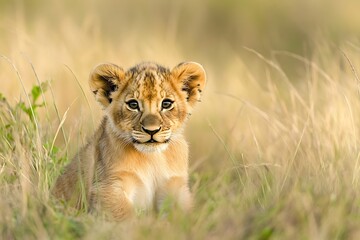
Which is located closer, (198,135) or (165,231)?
(165,231)

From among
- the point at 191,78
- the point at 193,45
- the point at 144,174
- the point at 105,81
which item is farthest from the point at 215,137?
the point at 193,45

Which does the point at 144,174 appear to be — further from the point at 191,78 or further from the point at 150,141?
the point at 191,78

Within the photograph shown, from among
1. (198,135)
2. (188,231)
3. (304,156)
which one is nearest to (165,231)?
(188,231)

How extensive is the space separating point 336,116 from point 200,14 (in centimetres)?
1242

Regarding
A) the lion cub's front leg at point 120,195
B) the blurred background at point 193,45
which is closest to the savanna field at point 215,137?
Answer: the blurred background at point 193,45

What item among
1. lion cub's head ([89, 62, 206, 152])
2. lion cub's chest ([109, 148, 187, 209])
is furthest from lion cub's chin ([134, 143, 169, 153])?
lion cub's chest ([109, 148, 187, 209])

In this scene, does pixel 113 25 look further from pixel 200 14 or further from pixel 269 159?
pixel 269 159

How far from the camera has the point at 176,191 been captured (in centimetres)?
723

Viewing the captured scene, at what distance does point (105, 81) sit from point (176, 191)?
89 cm

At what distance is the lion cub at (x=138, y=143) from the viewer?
7.08 metres

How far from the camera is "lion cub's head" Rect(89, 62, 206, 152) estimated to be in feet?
23.1

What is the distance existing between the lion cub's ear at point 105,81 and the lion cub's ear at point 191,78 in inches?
14.6

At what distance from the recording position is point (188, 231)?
597 centimetres

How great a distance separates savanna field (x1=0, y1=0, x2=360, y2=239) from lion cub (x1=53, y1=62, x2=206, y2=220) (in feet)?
0.75
